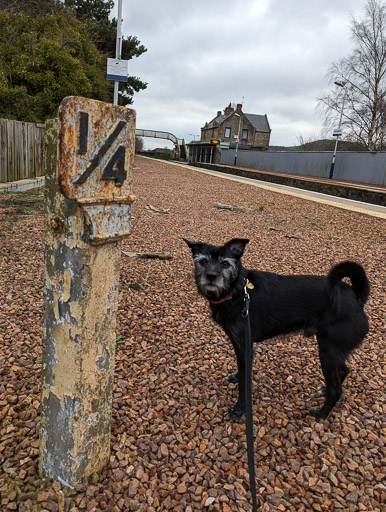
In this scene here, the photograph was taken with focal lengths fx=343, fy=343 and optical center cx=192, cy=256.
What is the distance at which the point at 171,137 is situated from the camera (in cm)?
6469

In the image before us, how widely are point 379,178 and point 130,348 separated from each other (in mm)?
23553

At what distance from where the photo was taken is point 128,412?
8.12 ft

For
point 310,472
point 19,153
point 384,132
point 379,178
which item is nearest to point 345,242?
point 310,472

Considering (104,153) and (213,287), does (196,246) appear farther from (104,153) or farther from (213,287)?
(104,153)

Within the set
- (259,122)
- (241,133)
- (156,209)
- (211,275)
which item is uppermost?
(259,122)

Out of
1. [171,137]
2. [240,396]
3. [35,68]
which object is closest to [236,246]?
[240,396]

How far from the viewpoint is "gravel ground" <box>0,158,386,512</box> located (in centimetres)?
193

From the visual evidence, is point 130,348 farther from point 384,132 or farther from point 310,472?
point 384,132

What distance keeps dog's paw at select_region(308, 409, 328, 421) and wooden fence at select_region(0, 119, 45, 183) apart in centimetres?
1072

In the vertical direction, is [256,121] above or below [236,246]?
above

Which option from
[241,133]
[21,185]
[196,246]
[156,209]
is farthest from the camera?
[241,133]

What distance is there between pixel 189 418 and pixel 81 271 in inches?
61.8

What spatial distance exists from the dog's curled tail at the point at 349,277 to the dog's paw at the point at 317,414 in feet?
2.76

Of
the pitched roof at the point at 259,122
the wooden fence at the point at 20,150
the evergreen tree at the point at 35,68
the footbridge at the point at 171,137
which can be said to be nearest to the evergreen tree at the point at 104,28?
the evergreen tree at the point at 35,68
